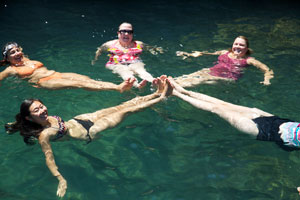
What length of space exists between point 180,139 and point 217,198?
1313 millimetres

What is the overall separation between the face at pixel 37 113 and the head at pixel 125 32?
129 inches

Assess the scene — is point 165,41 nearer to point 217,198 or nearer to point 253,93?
point 253,93

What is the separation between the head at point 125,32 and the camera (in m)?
7.09

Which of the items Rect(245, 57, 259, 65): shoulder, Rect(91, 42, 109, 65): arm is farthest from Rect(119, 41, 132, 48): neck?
Rect(245, 57, 259, 65): shoulder

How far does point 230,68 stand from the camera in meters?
6.77

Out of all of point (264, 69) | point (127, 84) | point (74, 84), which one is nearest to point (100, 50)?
point (74, 84)

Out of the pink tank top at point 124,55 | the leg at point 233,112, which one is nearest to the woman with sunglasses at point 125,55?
the pink tank top at point 124,55

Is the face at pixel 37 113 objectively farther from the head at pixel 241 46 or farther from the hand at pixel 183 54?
the head at pixel 241 46

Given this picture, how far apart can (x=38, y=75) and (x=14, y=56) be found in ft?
1.93

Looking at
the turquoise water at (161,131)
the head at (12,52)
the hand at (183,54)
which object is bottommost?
the turquoise water at (161,131)

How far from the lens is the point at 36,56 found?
8.07 m

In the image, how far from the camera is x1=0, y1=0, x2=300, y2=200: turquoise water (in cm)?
445

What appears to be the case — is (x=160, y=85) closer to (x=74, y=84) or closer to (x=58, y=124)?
(x=74, y=84)

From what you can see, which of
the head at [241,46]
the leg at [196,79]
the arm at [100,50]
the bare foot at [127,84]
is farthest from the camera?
the arm at [100,50]
